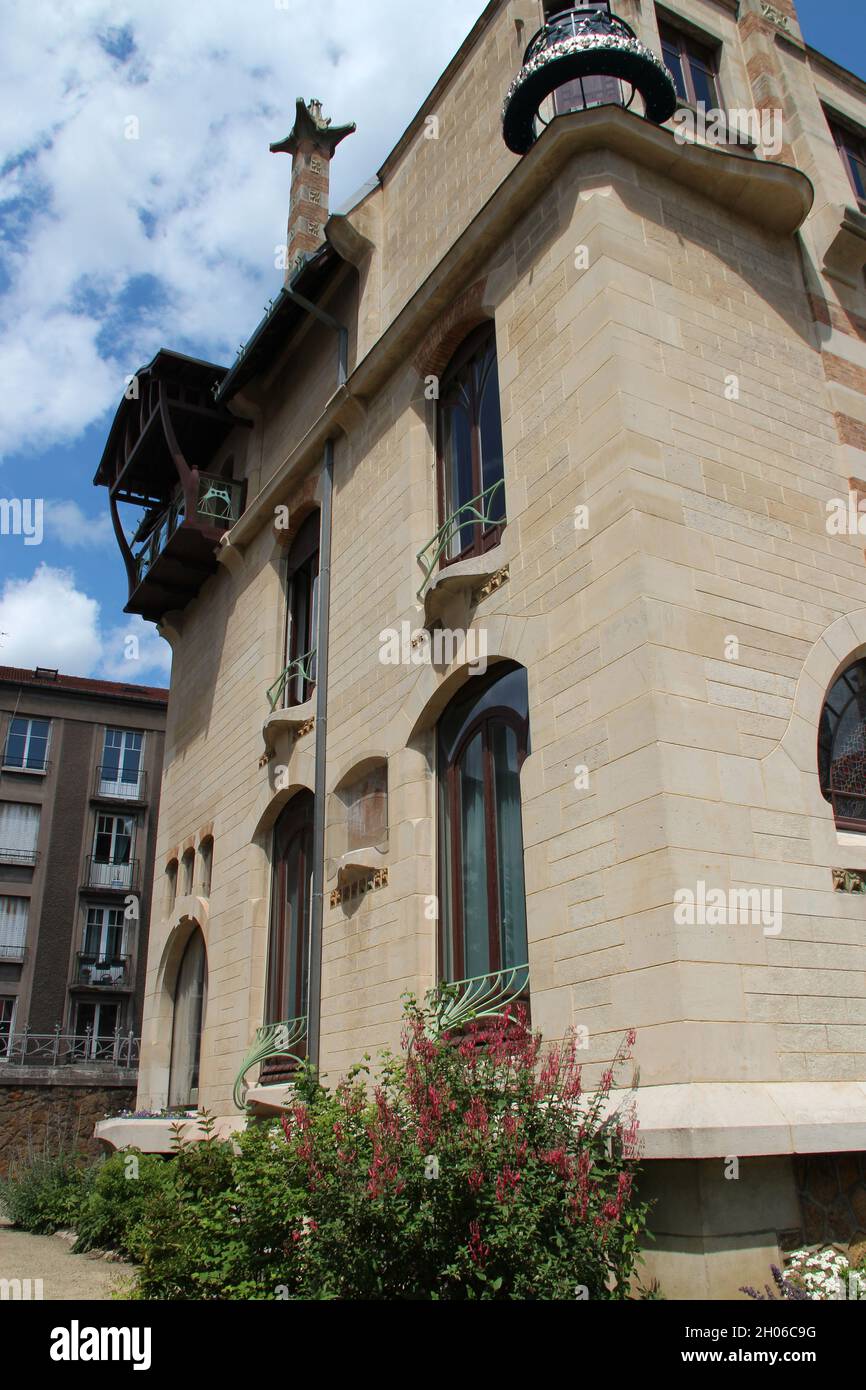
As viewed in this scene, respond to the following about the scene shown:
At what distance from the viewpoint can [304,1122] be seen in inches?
258

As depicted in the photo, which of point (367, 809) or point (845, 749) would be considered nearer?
point (845, 749)

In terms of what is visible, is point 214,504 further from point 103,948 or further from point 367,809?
point 103,948

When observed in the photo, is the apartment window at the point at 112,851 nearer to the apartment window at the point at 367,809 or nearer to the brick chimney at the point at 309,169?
the brick chimney at the point at 309,169

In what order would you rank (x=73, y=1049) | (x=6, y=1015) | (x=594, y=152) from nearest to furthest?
(x=594, y=152)
(x=73, y=1049)
(x=6, y=1015)

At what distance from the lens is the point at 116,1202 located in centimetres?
1248

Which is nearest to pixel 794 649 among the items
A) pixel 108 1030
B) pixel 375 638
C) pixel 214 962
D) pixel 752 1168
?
pixel 752 1168

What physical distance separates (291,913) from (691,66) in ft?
36.4

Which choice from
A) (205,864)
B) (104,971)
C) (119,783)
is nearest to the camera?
(205,864)

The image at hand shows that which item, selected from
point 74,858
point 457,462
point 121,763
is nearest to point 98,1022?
point 74,858

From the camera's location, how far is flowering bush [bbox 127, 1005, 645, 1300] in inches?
225

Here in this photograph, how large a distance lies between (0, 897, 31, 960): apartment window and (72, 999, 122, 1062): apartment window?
2.74 metres

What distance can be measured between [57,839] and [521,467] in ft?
106

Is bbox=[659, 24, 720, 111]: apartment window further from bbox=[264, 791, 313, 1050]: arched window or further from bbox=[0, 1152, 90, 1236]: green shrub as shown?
bbox=[0, 1152, 90, 1236]: green shrub
